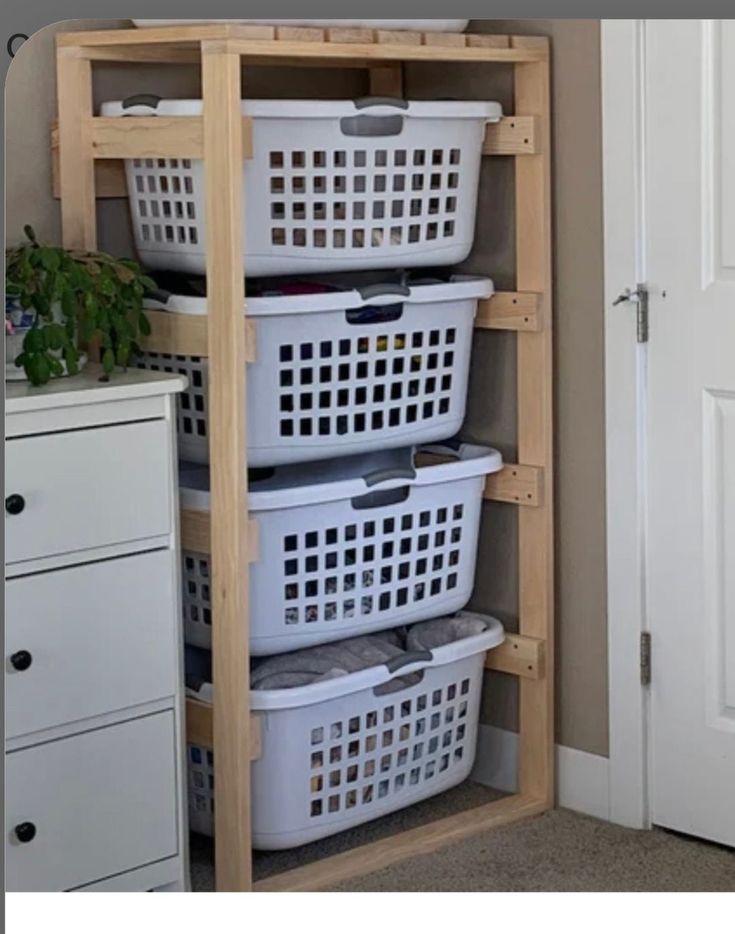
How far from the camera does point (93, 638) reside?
6.12 ft

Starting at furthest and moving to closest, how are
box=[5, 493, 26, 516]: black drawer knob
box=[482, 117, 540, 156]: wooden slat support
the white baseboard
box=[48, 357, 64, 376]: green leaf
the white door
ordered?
the white baseboard < box=[482, 117, 540, 156]: wooden slat support < the white door < box=[48, 357, 64, 376]: green leaf < box=[5, 493, 26, 516]: black drawer knob

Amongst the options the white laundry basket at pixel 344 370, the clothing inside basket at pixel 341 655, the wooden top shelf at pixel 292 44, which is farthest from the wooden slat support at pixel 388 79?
the clothing inside basket at pixel 341 655

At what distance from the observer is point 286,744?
212cm

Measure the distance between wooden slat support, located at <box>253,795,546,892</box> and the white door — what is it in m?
0.24

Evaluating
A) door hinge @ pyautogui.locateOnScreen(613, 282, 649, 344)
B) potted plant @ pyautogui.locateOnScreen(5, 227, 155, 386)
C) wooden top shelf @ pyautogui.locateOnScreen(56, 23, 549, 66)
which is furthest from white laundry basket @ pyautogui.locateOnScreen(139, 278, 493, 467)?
wooden top shelf @ pyautogui.locateOnScreen(56, 23, 549, 66)

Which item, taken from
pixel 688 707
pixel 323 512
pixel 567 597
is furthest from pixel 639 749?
pixel 323 512

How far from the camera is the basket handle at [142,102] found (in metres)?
2.00

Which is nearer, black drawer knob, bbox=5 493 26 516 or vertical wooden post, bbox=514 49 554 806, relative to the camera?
black drawer knob, bbox=5 493 26 516

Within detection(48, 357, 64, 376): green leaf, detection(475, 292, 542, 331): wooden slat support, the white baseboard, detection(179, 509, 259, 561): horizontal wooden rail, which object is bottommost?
the white baseboard

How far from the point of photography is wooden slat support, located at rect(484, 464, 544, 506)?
2320mm

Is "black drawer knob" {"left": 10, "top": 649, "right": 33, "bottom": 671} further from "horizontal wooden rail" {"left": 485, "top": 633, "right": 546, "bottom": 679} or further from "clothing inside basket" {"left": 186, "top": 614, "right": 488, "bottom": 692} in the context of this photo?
"horizontal wooden rail" {"left": 485, "top": 633, "right": 546, "bottom": 679}

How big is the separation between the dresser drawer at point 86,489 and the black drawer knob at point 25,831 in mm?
323

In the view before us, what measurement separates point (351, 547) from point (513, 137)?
659 millimetres

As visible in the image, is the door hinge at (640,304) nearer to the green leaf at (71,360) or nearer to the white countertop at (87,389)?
the white countertop at (87,389)
